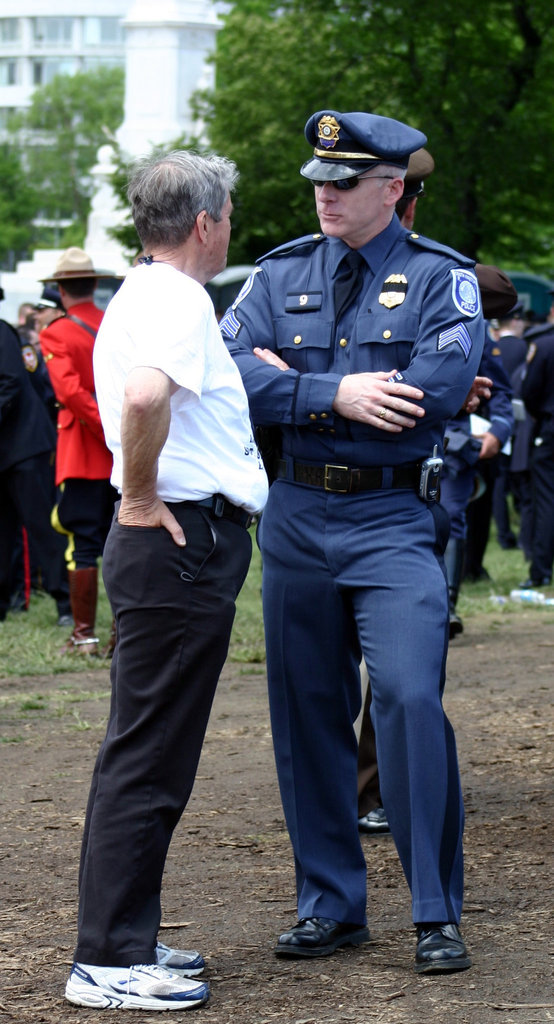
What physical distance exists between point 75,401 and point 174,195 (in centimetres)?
519

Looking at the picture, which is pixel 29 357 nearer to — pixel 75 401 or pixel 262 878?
pixel 75 401

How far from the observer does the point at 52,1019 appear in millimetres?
3730

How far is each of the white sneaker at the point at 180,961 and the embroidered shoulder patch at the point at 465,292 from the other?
→ 179 centimetres

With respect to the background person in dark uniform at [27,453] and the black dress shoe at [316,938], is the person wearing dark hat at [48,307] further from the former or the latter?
the black dress shoe at [316,938]

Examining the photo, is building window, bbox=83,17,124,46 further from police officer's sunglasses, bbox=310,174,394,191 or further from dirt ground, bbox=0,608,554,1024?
police officer's sunglasses, bbox=310,174,394,191

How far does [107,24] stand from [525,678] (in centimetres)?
11072

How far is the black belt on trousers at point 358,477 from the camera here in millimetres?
4137

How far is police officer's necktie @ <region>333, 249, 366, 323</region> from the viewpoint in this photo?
166 inches

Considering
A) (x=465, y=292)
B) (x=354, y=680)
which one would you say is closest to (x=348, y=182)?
(x=465, y=292)

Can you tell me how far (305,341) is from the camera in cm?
424

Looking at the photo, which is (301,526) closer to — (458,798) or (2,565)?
A: (458,798)

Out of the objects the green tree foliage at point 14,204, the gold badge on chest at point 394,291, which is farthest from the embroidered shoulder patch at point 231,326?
the green tree foliage at point 14,204

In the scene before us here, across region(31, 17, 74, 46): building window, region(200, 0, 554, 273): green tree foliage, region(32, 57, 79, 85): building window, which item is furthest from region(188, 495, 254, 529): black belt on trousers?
region(31, 17, 74, 46): building window

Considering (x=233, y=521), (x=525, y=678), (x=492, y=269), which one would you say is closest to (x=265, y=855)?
(x=233, y=521)
